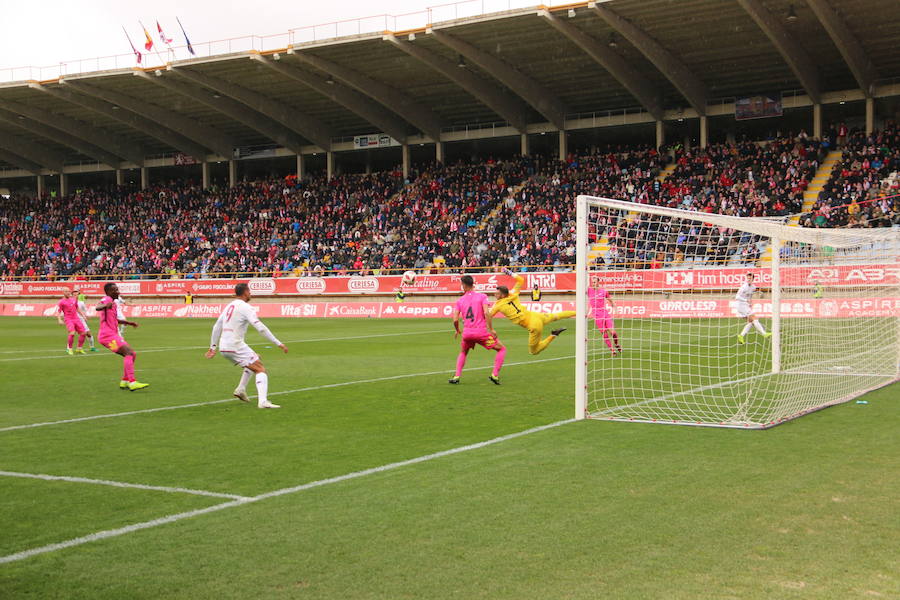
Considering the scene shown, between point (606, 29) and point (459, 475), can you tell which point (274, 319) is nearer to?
point (606, 29)

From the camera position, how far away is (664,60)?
38250 mm

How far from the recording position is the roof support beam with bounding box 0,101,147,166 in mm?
51750

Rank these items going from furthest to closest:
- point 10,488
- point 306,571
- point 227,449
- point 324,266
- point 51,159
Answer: point 51,159
point 324,266
point 227,449
point 10,488
point 306,571

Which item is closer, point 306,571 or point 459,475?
point 306,571

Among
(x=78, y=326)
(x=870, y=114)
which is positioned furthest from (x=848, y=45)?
(x=78, y=326)

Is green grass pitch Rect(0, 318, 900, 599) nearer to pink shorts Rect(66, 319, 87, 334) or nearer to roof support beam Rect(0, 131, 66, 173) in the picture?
pink shorts Rect(66, 319, 87, 334)

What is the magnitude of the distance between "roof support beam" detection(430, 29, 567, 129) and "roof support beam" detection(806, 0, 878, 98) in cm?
1408

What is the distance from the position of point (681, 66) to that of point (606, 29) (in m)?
5.01

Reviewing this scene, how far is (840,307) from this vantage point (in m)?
15.5

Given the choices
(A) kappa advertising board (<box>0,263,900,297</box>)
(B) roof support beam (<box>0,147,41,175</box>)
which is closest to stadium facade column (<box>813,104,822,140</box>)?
(A) kappa advertising board (<box>0,263,900,297</box>)

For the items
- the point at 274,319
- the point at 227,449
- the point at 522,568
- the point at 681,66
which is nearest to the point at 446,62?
the point at 681,66

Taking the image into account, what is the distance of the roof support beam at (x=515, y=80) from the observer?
38.7 meters

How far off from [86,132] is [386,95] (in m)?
22.5

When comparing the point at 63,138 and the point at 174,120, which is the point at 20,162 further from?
the point at 174,120
